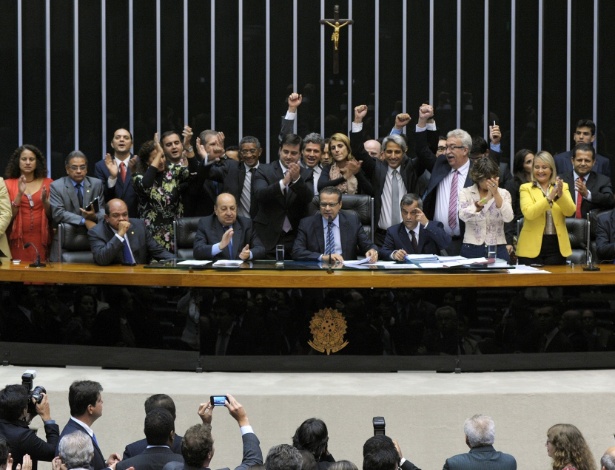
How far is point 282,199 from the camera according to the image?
10.6 m

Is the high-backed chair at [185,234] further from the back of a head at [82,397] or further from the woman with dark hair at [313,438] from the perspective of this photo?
the woman with dark hair at [313,438]

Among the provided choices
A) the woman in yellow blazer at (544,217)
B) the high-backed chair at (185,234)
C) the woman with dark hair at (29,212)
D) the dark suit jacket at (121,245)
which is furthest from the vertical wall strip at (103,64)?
the woman in yellow blazer at (544,217)

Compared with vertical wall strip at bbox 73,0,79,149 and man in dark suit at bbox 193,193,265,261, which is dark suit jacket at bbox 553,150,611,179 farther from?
vertical wall strip at bbox 73,0,79,149

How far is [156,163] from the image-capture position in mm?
10617

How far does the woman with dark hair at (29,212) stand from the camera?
35.9ft

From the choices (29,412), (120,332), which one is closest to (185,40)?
(120,332)

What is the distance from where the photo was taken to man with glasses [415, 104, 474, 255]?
34.5ft

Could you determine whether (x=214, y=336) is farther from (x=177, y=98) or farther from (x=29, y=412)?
(x=177, y=98)

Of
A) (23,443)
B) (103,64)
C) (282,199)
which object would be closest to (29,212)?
(282,199)

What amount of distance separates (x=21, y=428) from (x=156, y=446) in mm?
794

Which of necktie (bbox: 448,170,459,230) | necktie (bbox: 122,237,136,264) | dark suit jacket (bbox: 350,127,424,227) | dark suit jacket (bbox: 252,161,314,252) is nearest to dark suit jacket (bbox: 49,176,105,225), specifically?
necktie (bbox: 122,237,136,264)

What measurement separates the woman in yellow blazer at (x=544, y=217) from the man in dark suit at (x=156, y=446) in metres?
4.29

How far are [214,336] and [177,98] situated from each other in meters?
4.27

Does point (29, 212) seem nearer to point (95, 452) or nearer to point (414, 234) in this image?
point (414, 234)
